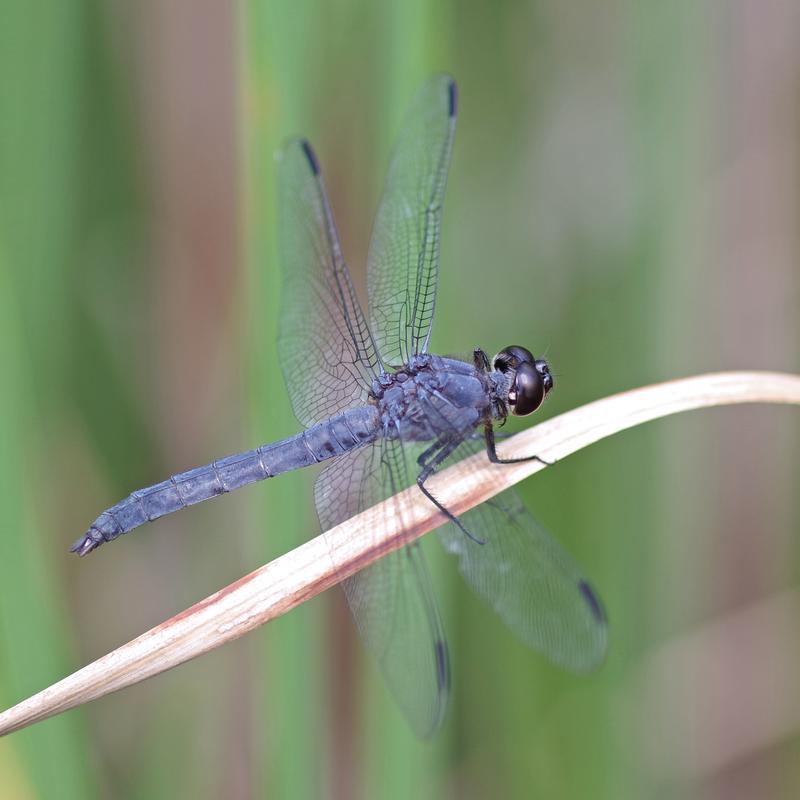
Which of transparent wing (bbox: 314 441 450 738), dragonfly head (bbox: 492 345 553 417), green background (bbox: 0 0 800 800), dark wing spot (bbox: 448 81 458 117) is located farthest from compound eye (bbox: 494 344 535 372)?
dark wing spot (bbox: 448 81 458 117)

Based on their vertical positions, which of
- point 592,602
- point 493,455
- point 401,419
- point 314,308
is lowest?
point 592,602

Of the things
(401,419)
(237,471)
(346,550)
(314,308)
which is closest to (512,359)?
(401,419)

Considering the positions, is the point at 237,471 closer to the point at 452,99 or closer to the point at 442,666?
the point at 442,666

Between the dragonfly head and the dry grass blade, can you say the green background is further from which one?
the dry grass blade

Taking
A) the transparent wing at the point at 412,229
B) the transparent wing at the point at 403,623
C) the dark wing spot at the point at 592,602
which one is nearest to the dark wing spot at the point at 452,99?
the transparent wing at the point at 412,229

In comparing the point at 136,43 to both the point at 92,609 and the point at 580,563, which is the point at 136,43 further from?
the point at 580,563

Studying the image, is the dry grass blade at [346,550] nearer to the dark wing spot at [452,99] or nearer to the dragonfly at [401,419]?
the dragonfly at [401,419]
